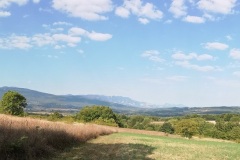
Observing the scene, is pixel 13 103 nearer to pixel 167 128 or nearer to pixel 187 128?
pixel 187 128

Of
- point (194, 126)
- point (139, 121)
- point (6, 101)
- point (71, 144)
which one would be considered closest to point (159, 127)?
point (139, 121)

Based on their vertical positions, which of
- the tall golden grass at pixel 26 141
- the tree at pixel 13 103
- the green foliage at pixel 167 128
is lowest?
the green foliage at pixel 167 128

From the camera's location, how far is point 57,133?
916 inches

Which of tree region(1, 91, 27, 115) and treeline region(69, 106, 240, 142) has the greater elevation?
tree region(1, 91, 27, 115)

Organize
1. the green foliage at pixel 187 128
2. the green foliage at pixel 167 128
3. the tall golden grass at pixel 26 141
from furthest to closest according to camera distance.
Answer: the green foliage at pixel 167 128 → the green foliage at pixel 187 128 → the tall golden grass at pixel 26 141

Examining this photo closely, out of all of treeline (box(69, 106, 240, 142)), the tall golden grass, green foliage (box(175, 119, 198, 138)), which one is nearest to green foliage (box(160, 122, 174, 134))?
treeline (box(69, 106, 240, 142))

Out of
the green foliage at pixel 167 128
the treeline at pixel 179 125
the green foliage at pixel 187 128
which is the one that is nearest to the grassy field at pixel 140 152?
the treeline at pixel 179 125

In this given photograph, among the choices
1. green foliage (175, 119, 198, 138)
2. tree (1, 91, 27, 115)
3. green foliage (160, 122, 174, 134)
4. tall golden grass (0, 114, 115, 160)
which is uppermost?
tree (1, 91, 27, 115)

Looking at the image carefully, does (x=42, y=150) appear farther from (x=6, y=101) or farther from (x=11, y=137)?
(x=6, y=101)

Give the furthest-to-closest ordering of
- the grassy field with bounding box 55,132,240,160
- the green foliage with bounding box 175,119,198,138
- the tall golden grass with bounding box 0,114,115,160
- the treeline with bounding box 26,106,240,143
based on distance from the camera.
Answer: the treeline with bounding box 26,106,240,143, the green foliage with bounding box 175,119,198,138, the grassy field with bounding box 55,132,240,160, the tall golden grass with bounding box 0,114,115,160

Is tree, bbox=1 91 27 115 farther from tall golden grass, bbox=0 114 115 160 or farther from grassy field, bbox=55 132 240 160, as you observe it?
tall golden grass, bbox=0 114 115 160

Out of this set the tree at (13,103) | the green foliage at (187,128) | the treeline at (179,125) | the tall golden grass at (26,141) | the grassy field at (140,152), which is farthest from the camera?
the treeline at (179,125)

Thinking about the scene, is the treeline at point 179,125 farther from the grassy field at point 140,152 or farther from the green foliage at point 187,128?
the grassy field at point 140,152

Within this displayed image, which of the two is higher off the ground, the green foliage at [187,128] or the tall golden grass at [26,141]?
the tall golden grass at [26,141]
